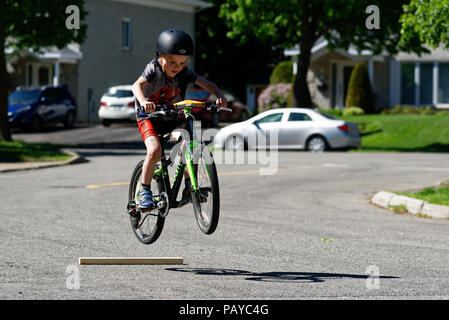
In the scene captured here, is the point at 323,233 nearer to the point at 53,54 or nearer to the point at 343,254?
the point at 343,254

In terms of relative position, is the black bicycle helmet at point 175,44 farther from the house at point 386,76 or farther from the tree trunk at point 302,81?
the house at point 386,76

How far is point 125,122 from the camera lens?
38562 mm

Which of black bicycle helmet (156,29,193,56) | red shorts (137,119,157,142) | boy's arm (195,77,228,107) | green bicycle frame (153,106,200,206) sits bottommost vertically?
green bicycle frame (153,106,200,206)

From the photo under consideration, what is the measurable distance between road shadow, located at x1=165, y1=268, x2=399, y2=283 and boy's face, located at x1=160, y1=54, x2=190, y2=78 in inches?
69.3

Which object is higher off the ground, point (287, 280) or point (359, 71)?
point (359, 71)

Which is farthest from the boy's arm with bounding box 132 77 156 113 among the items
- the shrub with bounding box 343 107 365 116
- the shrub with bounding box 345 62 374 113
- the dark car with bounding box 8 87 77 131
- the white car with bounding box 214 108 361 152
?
the shrub with bounding box 345 62 374 113

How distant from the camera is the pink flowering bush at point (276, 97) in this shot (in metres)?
41.9

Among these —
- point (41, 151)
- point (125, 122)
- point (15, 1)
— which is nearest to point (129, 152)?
point (41, 151)

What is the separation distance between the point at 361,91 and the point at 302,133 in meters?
14.0

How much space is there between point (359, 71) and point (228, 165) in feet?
68.3

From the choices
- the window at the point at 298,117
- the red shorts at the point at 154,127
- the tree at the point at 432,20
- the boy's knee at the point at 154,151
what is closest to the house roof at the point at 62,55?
the window at the point at 298,117

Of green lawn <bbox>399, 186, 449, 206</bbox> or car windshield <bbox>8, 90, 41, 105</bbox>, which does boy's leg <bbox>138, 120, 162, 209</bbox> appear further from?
car windshield <bbox>8, 90, 41, 105</bbox>

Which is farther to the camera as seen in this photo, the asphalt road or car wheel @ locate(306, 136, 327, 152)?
car wheel @ locate(306, 136, 327, 152)

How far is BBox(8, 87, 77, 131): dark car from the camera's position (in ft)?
117
